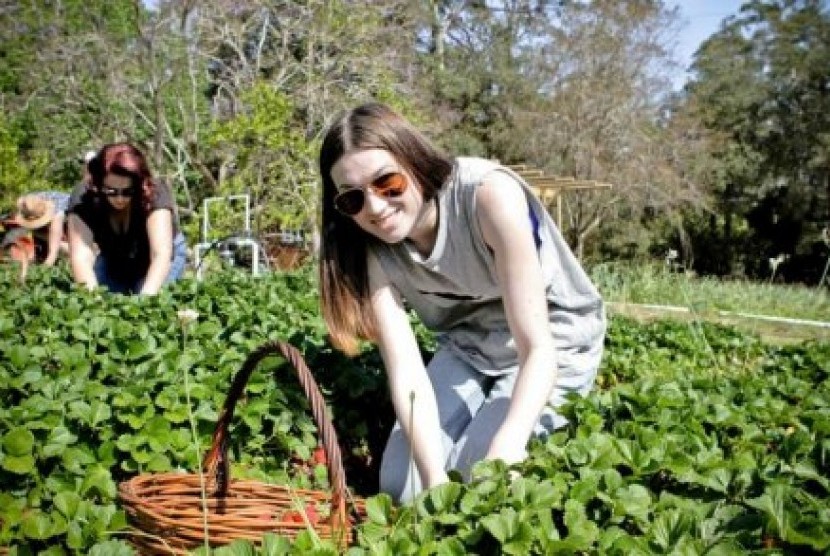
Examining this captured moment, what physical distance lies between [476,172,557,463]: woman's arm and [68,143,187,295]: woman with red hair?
2.30m

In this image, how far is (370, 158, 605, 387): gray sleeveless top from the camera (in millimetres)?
2402

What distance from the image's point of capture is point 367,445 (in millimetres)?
2988

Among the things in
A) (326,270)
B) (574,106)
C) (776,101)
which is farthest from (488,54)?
(326,270)

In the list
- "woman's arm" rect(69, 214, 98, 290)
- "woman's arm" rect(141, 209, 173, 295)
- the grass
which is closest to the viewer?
"woman's arm" rect(141, 209, 173, 295)

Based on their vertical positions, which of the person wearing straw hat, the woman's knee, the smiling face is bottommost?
the woman's knee

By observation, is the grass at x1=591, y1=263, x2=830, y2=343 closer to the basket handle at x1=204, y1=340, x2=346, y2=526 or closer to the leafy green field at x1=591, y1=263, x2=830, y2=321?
the leafy green field at x1=591, y1=263, x2=830, y2=321

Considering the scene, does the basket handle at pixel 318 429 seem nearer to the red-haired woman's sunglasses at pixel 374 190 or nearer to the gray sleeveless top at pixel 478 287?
the red-haired woman's sunglasses at pixel 374 190

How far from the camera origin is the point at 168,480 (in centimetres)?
187

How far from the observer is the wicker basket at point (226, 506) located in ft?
5.21

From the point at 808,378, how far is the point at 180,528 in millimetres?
2415

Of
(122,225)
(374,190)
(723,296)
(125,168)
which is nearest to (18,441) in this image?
(374,190)

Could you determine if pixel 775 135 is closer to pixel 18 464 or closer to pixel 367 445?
pixel 367 445

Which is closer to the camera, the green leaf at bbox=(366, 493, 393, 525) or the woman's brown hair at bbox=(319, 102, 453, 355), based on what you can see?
the green leaf at bbox=(366, 493, 393, 525)

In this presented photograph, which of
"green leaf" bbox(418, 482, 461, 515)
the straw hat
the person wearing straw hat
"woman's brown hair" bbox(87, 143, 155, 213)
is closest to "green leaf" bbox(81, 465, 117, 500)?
"green leaf" bbox(418, 482, 461, 515)
